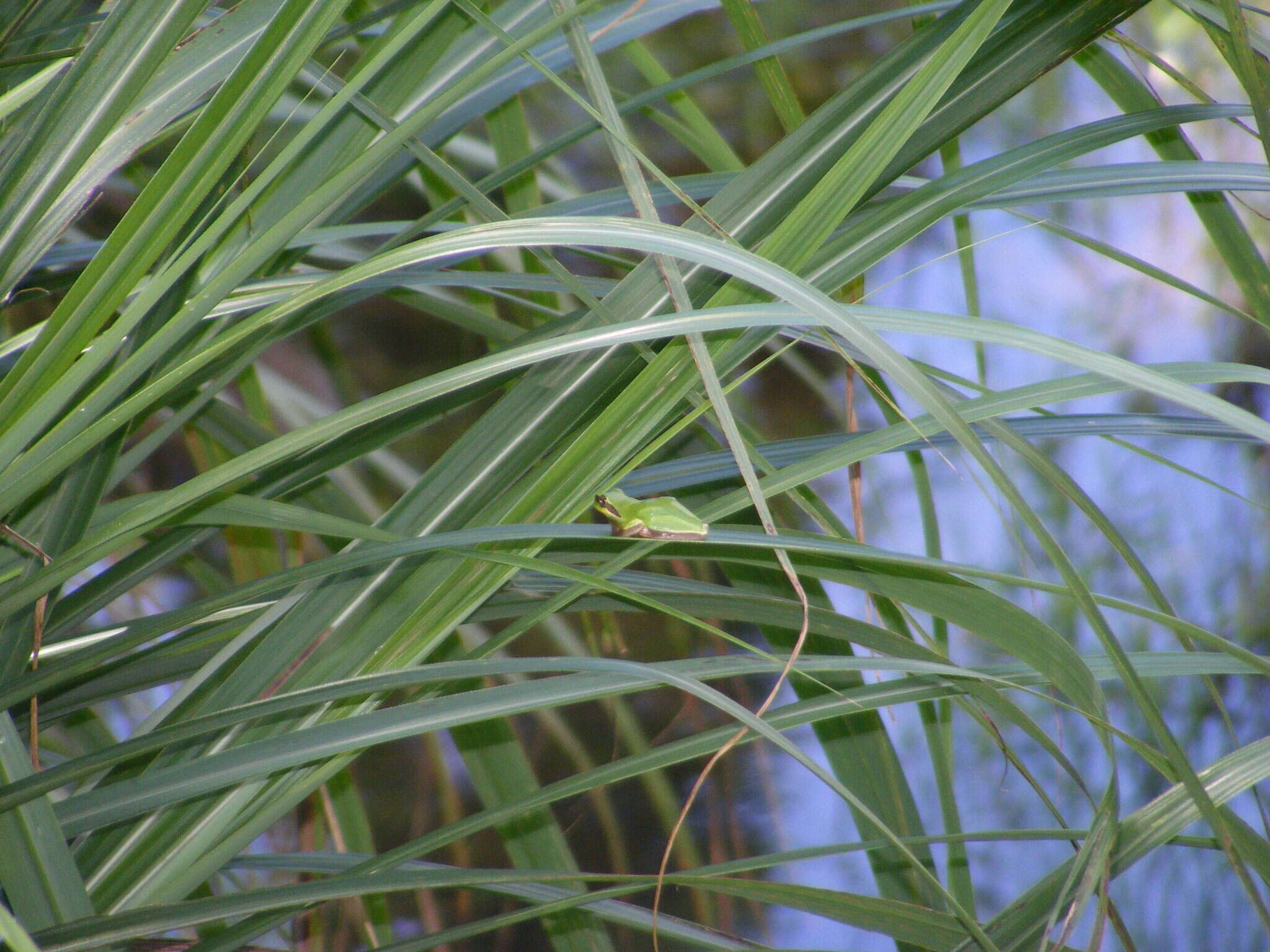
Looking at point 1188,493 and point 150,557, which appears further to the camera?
point 1188,493

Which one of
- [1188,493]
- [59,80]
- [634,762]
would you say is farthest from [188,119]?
[1188,493]

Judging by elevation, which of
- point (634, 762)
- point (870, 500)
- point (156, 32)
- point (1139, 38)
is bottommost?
point (634, 762)

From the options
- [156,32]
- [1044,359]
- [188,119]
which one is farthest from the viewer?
[1044,359]

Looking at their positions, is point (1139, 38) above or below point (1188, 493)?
above

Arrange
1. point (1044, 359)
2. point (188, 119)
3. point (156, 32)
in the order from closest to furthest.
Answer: point (156, 32) → point (188, 119) → point (1044, 359)

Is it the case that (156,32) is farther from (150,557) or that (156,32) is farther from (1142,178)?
(1142,178)
